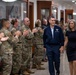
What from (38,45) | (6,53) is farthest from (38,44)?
(6,53)

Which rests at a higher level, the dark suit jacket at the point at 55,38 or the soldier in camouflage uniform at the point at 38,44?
the dark suit jacket at the point at 55,38

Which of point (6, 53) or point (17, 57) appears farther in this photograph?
point (17, 57)

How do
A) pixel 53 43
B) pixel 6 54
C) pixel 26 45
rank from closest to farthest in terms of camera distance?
pixel 6 54 → pixel 53 43 → pixel 26 45

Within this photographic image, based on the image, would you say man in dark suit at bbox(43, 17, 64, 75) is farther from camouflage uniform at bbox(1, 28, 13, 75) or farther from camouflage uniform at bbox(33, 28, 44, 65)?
camouflage uniform at bbox(33, 28, 44, 65)

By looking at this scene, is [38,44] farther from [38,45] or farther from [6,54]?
[6,54]

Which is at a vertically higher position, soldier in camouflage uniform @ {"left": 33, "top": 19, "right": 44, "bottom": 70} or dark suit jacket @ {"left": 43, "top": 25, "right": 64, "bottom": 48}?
dark suit jacket @ {"left": 43, "top": 25, "right": 64, "bottom": 48}

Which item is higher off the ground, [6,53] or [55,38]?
[55,38]

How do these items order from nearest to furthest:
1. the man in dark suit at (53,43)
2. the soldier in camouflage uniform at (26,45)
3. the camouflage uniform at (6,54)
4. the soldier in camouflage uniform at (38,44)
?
the camouflage uniform at (6,54) → the man in dark suit at (53,43) → the soldier in camouflage uniform at (26,45) → the soldier in camouflage uniform at (38,44)

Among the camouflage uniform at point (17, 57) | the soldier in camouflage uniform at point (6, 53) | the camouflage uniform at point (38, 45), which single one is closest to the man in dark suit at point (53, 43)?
the camouflage uniform at point (17, 57)

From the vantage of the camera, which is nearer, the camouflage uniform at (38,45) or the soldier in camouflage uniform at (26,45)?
the soldier in camouflage uniform at (26,45)

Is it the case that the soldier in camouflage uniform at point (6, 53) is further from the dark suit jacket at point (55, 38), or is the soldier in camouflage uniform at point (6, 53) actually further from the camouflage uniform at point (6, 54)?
the dark suit jacket at point (55, 38)

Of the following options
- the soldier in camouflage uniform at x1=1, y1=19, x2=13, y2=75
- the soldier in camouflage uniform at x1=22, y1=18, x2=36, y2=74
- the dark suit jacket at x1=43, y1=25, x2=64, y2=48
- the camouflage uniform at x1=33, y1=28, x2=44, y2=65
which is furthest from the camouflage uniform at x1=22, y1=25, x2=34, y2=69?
the soldier in camouflage uniform at x1=1, y1=19, x2=13, y2=75

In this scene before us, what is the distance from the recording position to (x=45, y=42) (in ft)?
23.2

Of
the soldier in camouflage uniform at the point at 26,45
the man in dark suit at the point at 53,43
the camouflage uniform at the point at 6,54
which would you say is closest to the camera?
the camouflage uniform at the point at 6,54
